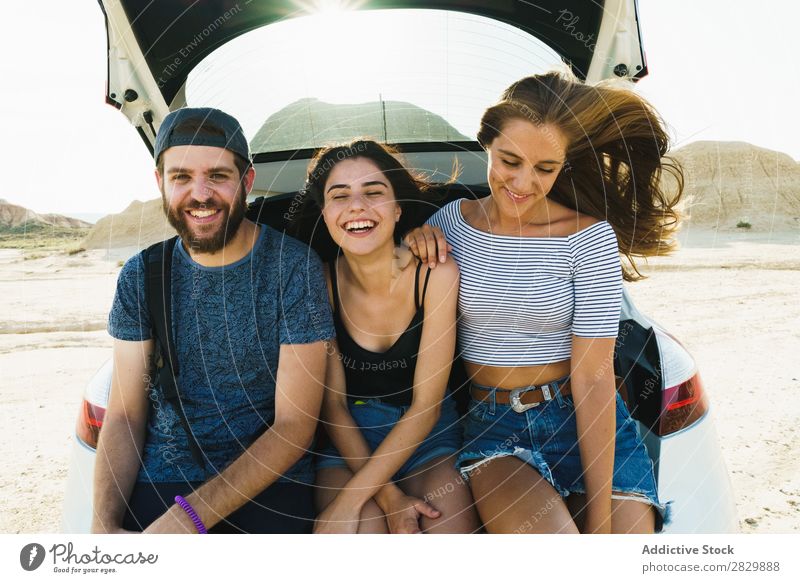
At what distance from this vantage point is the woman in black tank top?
1667 mm

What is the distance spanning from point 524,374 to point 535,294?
0.76 ft

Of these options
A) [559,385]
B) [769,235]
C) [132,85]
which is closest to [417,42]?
[132,85]

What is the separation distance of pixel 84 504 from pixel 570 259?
1.49 m

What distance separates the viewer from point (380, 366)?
177 cm

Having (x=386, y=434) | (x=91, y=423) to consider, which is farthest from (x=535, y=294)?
(x=91, y=423)

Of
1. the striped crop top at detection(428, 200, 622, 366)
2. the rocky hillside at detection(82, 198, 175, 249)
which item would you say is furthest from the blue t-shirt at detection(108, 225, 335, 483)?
the rocky hillside at detection(82, 198, 175, 249)

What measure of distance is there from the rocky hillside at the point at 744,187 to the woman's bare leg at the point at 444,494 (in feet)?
44.7

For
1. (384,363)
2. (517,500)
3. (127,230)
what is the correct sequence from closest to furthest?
(517,500) → (384,363) → (127,230)

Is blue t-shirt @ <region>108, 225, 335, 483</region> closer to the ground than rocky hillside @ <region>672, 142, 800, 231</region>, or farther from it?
closer to the ground

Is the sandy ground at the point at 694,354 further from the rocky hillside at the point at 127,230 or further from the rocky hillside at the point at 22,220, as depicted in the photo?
the rocky hillside at the point at 127,230

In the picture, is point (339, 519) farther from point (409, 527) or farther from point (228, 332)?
point (228, 332)

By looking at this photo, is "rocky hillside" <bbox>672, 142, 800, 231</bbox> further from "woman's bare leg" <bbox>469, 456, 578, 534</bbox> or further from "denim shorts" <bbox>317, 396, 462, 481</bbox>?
"woman's bare leg" <bbox>469, 456, 578, 534</bbox>

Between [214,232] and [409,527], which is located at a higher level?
[214,232]

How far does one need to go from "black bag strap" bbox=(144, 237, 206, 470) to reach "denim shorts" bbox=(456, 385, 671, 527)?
0.79m
